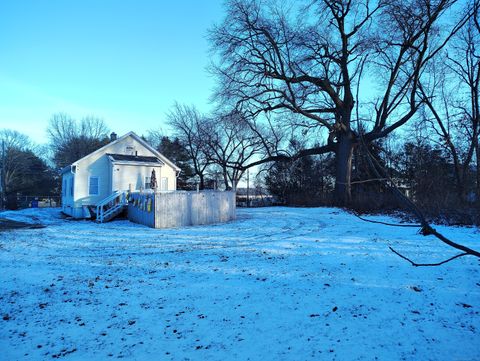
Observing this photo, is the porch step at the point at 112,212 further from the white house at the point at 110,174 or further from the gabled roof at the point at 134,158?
the gabled roof at the point at 134,158

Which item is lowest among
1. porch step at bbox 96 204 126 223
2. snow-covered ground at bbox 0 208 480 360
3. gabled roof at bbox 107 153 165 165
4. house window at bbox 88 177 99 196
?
snow-covered ground at bbox 0 208 480 360

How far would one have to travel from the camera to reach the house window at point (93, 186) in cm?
2046

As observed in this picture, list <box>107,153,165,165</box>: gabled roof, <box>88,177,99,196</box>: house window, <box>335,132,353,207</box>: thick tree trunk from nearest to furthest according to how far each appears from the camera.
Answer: <box>88,177,99,196</box>: house window, <box>107,153,165,165</box>: gabled roof, <box>335,132,353,207</box>: thick tree trunk

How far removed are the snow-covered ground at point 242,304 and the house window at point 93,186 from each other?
12.2 m

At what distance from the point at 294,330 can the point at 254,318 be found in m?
0.60

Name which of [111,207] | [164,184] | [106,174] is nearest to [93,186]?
[106,174]

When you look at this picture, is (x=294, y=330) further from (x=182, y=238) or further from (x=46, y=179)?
(x=46, y=179)

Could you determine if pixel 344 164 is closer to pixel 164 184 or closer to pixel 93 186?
pixel 164 184

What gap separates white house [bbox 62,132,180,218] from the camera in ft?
65.8

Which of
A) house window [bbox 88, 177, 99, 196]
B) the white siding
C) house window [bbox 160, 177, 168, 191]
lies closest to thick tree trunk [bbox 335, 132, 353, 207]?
house window [bbox 160, 177, 168, 191]

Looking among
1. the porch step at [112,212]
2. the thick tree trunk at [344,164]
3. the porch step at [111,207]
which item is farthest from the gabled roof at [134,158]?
the thick tree trunk at [344,164]

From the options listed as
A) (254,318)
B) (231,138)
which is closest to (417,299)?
(254,318)

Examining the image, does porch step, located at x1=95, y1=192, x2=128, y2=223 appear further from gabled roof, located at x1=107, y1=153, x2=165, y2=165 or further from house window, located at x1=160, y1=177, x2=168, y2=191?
house window, located at x1=160, y1=177, x2=168, y2=191

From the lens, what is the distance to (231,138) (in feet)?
122
